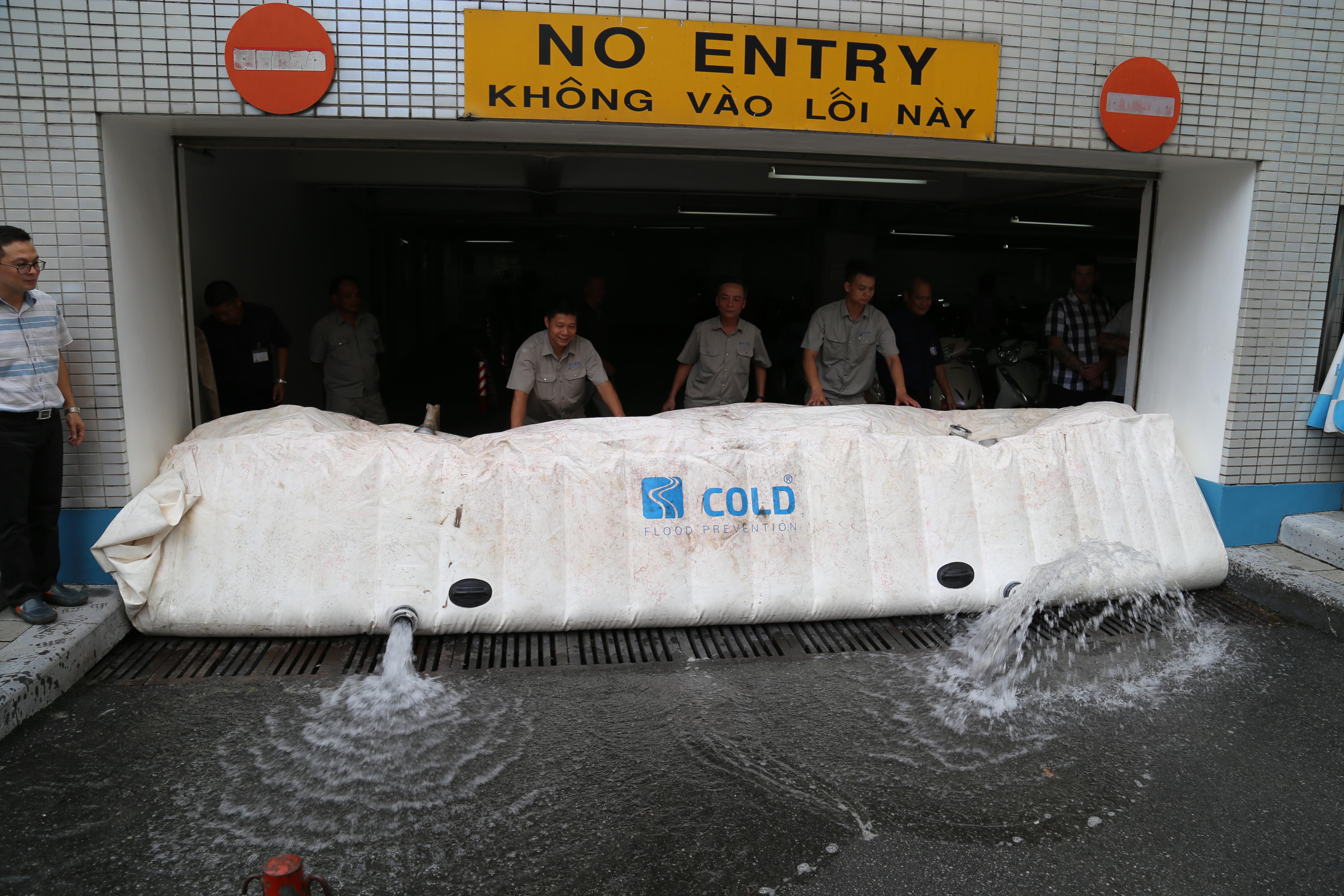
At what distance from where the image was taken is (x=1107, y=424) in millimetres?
4742

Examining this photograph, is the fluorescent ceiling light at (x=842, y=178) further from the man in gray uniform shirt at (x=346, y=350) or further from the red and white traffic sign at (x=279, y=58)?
the red and white traffic sign at (x=279, y=58)

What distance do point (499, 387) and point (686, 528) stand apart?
9.07 metres

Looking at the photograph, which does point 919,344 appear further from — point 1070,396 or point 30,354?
point 30,354

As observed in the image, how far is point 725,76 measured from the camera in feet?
→ 14.1

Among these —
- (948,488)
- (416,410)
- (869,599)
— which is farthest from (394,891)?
(416,410)

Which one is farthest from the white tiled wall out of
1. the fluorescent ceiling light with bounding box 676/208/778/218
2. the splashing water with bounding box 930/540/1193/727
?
the fluorescent ceiling light with bounding box 676/208/778/218

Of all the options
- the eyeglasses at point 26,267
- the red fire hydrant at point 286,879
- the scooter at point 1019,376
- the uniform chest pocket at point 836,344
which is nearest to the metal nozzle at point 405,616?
the red fire hydrant at point 286,879

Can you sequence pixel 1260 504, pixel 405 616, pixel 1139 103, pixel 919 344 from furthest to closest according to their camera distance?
pixel 919 344, pixel 1260 504, pixel 1139 103, pixel 405 616

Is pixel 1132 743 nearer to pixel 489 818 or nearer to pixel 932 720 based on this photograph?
pixel 932 720

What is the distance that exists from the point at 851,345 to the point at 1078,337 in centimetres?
180

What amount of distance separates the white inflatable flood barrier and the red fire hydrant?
1.91 meters

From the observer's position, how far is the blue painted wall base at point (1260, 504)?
16.7ft

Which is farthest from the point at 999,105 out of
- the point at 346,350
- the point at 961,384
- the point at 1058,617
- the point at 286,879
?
the point at 346,350

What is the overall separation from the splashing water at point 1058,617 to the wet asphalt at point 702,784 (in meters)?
0.10
